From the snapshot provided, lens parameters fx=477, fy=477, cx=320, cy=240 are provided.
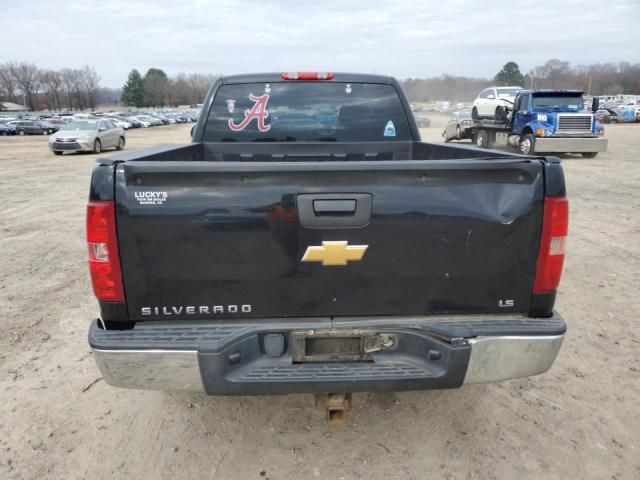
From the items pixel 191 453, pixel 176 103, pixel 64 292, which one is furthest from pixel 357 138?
pixel 176 103

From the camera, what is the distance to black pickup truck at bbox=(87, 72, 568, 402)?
2236 mm

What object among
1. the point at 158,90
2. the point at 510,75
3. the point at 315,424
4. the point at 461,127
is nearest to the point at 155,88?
the point at 158,90

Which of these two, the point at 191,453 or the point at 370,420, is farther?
the point at 370,420

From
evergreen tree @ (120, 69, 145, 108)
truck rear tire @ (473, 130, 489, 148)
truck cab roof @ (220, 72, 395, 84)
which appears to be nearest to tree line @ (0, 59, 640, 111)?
evergreen tree @ (120, 69, 145, 108)

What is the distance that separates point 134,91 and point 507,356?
475 ft

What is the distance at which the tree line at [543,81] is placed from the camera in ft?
375

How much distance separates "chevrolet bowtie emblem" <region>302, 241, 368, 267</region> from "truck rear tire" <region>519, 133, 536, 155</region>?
53.8 ft

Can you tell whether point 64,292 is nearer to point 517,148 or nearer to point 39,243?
point 39,243

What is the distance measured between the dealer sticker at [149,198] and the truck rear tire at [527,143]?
16.9 m

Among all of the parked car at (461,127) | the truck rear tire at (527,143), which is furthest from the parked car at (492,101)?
the truck rear tire at (527,143)

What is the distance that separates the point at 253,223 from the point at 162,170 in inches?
18.9

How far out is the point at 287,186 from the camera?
7.36 ft

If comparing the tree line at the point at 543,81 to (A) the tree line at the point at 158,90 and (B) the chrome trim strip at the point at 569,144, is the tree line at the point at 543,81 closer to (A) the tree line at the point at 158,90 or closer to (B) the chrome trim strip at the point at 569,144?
(A) the tree line at the point at 158,90

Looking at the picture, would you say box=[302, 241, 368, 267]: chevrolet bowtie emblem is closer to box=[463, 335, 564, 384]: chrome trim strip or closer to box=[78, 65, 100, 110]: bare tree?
box=[463, 335, 564, 384]: chrome trim strip
